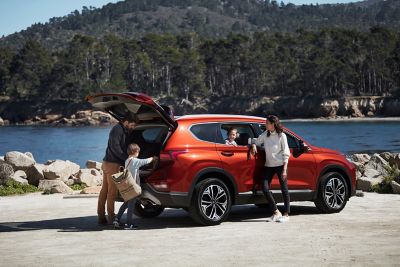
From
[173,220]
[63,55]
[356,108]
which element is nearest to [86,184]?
[173,220]

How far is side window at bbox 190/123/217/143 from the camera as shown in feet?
35.8

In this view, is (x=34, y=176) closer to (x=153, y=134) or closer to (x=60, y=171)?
(x=60, y=171)

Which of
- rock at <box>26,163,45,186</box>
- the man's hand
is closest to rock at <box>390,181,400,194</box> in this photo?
the man's hand

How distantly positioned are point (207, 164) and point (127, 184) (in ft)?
4.02

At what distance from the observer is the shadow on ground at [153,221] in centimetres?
1114

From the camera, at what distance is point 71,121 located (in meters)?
140

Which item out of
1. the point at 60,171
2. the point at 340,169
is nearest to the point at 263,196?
the point at 340,169

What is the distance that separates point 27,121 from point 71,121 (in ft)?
47.9

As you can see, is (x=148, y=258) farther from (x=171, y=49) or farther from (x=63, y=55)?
(x=63, y=55)

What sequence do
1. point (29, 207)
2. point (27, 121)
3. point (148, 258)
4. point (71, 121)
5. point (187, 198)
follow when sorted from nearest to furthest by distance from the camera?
point (148, 258) < point (187, 198) < point (29, 207) < point (71, 121) < point (27, 121)

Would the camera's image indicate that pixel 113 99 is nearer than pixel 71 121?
Yes

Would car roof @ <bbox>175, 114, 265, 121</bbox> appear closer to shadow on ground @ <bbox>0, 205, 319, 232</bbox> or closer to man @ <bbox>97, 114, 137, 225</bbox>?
man @ <bbox>97, 114, 137, 225</bbox>

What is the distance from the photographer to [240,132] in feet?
38.3

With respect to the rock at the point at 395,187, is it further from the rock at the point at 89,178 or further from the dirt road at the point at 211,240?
the rock at the point at 89,178
